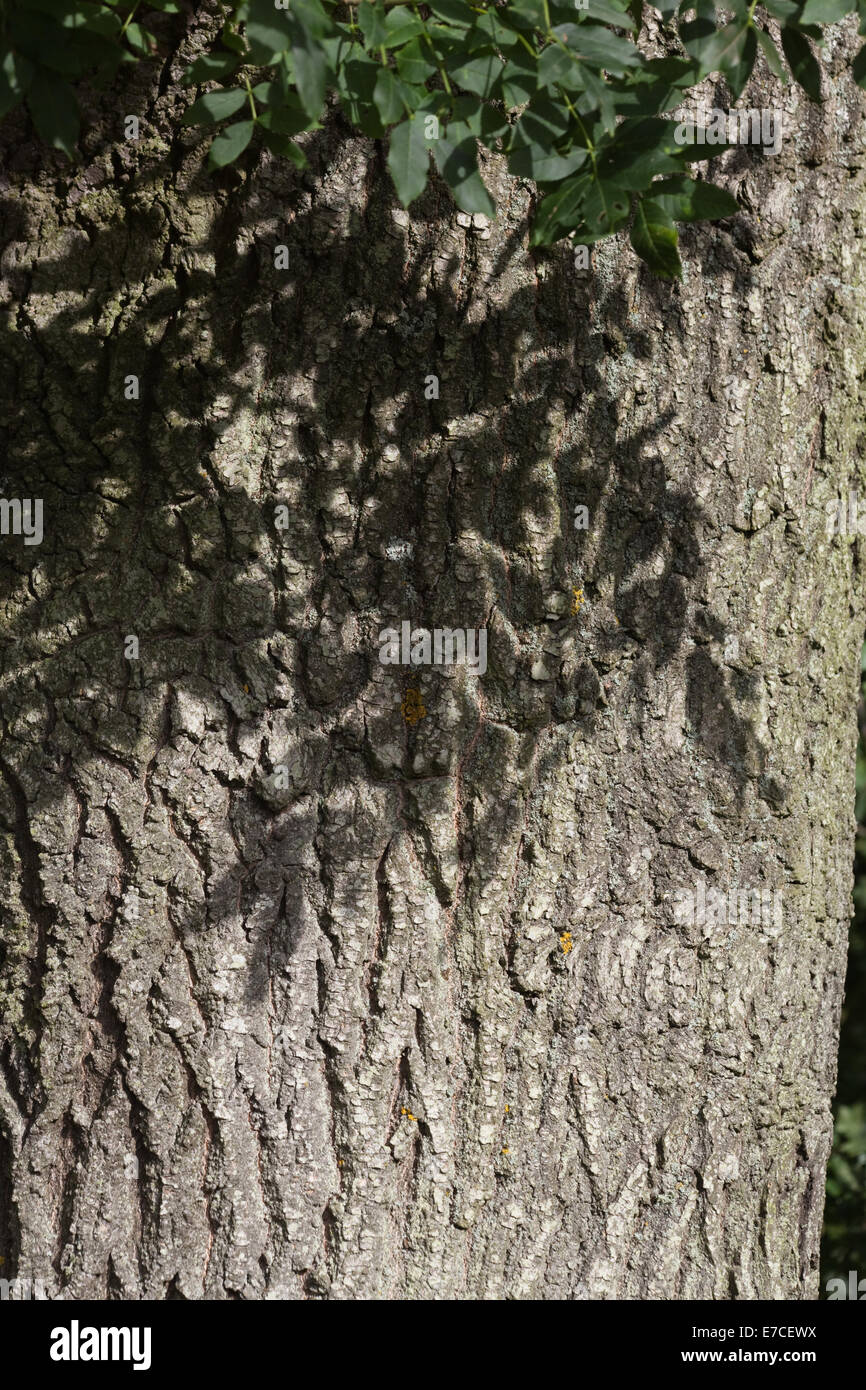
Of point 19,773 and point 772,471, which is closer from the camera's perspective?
point 19,773

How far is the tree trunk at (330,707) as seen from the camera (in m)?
1.84

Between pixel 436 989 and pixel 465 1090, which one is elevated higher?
pixel 436 989

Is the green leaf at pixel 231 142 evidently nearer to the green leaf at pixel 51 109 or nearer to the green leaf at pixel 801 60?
the green leaf at pixel 51 109

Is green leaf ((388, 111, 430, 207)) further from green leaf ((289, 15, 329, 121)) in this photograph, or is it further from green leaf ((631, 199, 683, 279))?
green leaf ((631, 199, 683, 279))

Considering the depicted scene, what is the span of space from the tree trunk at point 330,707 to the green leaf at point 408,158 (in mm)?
403

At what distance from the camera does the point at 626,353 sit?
190cm

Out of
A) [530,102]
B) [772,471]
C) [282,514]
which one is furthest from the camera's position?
[772,471]

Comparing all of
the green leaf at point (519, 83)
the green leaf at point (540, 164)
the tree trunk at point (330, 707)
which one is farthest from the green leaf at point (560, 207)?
the tree trunk at point (330, 707)

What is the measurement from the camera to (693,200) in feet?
4.97

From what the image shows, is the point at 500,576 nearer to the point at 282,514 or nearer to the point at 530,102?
the point at 282,514

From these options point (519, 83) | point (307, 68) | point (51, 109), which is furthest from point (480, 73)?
point (51, 109)

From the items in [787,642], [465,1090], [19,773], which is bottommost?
[465,1090]
